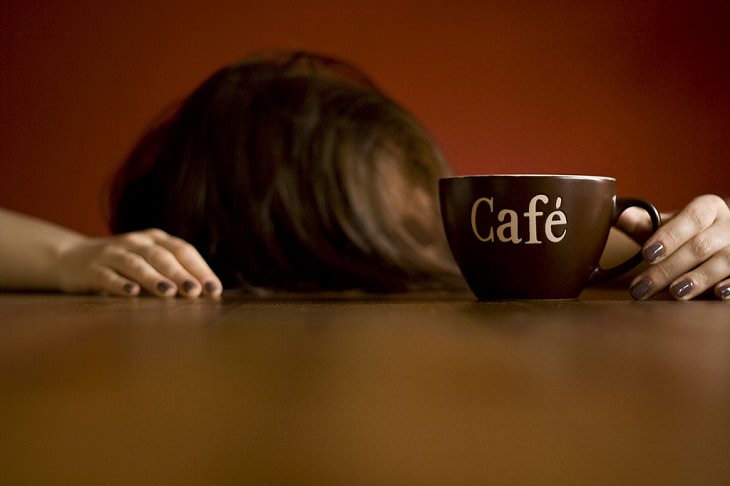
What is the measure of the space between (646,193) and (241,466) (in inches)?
88.7

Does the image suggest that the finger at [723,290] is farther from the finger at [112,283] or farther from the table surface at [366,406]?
the finger at [112,283]

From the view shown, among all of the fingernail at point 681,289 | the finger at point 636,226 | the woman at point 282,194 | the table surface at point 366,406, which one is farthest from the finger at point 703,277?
the woman at point 282,194

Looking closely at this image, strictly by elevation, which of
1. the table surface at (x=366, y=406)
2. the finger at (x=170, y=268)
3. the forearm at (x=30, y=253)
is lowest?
the forearm at (x=30, y=253)

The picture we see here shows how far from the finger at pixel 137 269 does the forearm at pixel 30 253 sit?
157 millimetres

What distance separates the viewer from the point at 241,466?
0.52 ft

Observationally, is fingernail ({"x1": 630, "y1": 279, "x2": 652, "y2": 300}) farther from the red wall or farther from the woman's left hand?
the red wall

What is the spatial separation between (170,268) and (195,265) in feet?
0.08

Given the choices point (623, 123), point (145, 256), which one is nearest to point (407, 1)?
point (623, 123)

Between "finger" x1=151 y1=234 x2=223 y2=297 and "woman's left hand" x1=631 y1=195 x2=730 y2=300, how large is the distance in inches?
15.0

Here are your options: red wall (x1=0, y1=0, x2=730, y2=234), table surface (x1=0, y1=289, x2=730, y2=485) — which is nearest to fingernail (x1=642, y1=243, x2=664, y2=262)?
table surface (x1=0, y1=289, x2=730, y2=485)

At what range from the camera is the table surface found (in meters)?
0.16

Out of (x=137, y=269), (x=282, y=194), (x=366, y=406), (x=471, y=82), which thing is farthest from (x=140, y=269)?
(x=471, y=82)

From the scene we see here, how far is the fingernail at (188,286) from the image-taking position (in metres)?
0.72

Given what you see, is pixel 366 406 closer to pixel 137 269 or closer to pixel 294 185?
pixel 137 269
